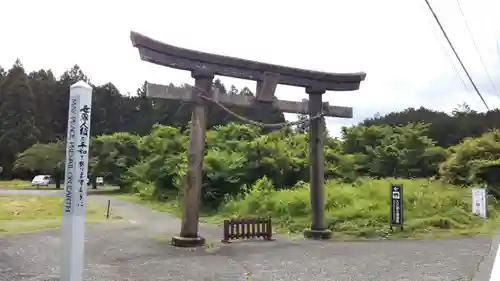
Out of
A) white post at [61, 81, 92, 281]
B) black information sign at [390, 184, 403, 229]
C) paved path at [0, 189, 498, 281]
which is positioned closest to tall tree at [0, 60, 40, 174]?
paved path at [0, 189, 498, 281]

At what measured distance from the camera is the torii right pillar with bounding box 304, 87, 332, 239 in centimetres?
1238

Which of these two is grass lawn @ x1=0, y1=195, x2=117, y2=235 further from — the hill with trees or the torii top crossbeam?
the torii top crossbeam

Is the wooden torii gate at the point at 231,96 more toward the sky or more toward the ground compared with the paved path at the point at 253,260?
more toward the sky

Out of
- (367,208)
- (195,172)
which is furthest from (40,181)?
(195,172)

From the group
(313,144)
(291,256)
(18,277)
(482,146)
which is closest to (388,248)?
(291,256)

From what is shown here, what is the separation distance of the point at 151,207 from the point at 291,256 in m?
15.6

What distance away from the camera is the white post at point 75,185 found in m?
4.27

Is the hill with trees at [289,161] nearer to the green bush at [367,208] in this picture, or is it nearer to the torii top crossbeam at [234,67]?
the green bush at [367,208]

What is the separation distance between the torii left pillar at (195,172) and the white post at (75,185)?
602 cm

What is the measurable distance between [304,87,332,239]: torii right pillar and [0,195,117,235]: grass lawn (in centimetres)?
846

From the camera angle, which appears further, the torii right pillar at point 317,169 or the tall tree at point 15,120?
the tall tree at point 15,120

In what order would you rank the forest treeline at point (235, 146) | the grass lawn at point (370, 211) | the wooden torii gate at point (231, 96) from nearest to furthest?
the wooden torii gate at point (231, 96), the grass lawn at point (370, 211), the forest treeline at point (235, 146)

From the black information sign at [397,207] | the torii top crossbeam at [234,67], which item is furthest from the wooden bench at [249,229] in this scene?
the torii top crossbeam at [234,67]

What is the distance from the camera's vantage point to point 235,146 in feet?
75.8
